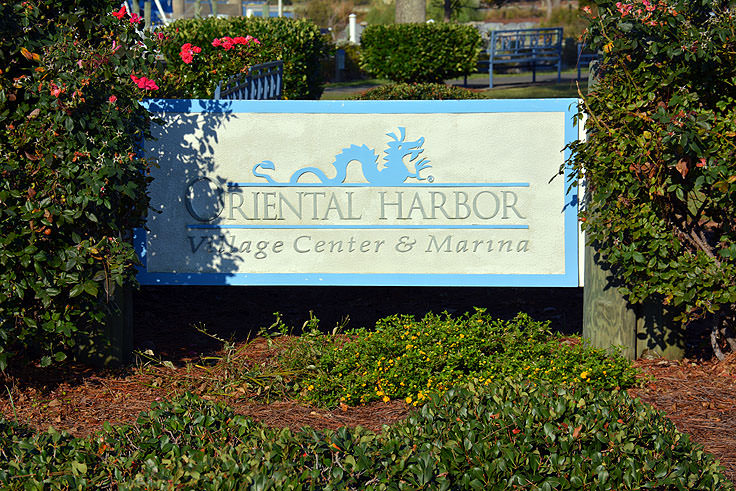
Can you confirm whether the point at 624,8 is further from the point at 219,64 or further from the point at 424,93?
the point at 424,93

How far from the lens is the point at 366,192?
5020 millimetres

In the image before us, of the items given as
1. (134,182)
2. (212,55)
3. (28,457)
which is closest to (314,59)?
(212,55)

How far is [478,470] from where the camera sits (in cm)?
271

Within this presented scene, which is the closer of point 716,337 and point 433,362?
point 433,362

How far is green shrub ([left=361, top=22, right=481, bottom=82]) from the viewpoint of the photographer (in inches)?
696

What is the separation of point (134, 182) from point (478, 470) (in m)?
2.68

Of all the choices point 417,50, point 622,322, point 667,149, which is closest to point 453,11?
point 417,50

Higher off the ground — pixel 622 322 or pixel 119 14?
pixel 119 14

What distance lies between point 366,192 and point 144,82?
56.7 inches

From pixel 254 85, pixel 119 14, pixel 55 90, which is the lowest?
pixel 55 90

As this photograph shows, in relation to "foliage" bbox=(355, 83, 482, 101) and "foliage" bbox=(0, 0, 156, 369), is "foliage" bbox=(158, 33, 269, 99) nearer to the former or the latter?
"foliage" bbox=(0, 0, 156, 369)

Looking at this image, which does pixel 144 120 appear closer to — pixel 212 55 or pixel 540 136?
pixel 540 136

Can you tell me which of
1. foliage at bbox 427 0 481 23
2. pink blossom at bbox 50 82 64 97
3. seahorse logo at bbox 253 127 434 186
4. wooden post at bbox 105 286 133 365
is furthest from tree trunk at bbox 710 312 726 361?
foliage at bbox 427 0 481 23

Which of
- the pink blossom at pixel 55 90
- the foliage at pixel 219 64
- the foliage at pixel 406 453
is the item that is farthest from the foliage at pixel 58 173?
the foliage at pixel 219 64
